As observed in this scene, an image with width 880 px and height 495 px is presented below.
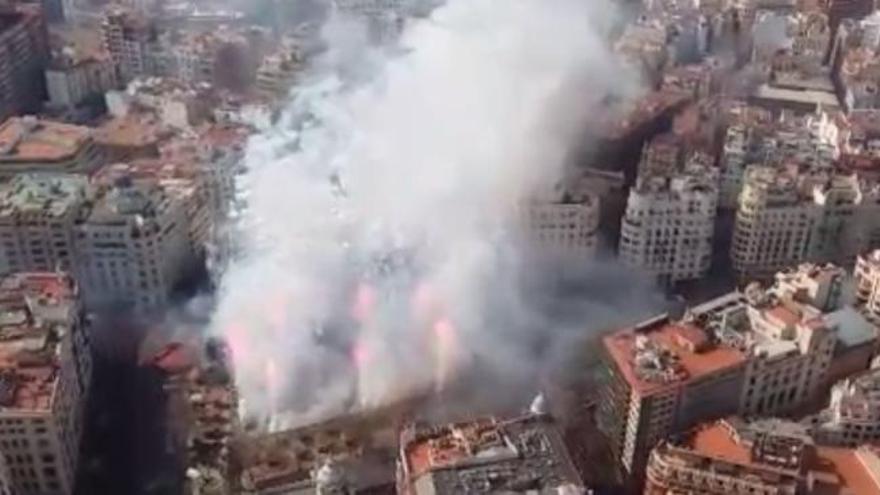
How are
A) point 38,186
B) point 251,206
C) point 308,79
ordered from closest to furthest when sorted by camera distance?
1. point 38,186
2. point 251,206
3. point 308,79

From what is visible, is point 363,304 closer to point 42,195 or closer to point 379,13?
point 42,195

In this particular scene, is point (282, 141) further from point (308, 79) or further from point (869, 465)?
point (869, 465)

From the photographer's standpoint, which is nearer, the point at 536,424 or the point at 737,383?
the point at 536,424

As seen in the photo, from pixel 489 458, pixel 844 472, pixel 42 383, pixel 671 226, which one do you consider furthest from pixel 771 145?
pixel 42 383

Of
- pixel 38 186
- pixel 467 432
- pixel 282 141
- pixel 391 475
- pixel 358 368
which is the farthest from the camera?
pixel 282 141

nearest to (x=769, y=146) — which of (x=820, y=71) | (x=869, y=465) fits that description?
(x=820, y=71)

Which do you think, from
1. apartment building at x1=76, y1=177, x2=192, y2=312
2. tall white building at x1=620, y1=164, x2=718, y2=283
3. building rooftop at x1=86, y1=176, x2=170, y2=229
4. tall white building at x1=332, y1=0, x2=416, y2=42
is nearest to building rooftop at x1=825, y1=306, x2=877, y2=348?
tall white building at x1=620, y1=164, x2=718, y2=283

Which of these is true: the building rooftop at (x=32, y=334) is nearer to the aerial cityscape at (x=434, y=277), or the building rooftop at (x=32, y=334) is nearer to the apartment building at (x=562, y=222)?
the aerial cityscape at (x=434, y=277)
